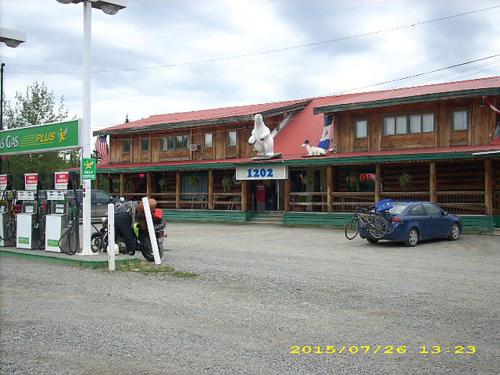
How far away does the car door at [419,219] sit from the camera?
17047mm

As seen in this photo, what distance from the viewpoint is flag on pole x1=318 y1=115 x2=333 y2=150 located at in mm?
27328

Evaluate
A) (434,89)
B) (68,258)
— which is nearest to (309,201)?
(434,89)

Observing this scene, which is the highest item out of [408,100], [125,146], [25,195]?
[408,100]

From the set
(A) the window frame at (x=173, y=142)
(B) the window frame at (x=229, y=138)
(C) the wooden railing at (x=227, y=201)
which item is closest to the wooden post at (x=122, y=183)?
(A) the window frame at (x=173, y=142)

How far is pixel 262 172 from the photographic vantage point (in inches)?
1101

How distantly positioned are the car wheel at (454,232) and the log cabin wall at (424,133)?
582 centimetres

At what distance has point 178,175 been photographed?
103 ft

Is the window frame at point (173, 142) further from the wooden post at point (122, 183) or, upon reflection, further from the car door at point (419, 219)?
the car door at point (419, 219)

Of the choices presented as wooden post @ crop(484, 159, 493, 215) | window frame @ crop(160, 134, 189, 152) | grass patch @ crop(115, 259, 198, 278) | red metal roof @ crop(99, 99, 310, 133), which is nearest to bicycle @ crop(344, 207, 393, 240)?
wooden post @ crop(484, 159, 493, 215)

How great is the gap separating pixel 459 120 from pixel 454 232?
278 inches

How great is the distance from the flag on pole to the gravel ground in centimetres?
1365

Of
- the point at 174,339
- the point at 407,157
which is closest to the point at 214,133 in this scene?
the point at 407,157

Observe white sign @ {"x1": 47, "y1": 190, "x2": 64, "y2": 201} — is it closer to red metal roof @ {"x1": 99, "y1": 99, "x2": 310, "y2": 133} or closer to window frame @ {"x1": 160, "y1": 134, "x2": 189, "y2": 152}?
red metal roof @ {"x1": 99, "y1": 99, "x2": 310, "y2": 133}

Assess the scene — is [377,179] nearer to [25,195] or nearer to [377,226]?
[377,226]
